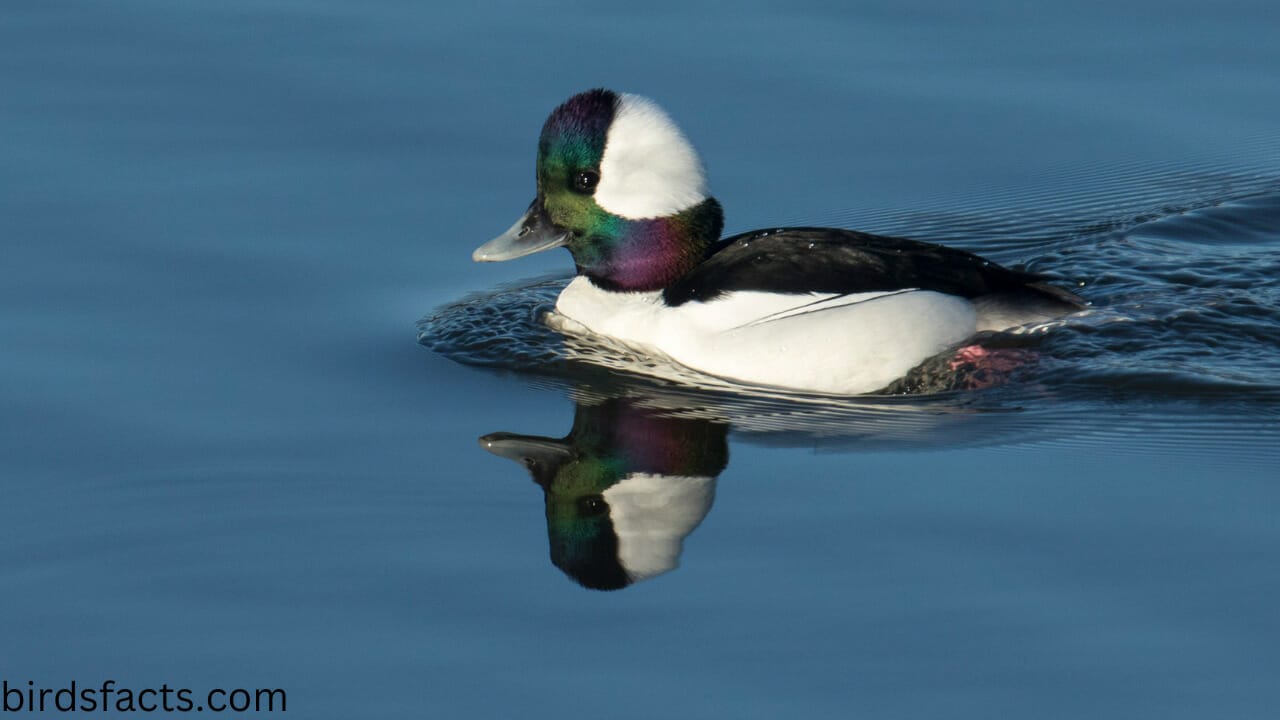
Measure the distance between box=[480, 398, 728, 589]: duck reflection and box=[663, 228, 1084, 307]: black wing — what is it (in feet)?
2.53

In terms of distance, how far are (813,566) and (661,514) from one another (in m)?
0.84

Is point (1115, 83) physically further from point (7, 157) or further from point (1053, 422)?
point (7, 157)

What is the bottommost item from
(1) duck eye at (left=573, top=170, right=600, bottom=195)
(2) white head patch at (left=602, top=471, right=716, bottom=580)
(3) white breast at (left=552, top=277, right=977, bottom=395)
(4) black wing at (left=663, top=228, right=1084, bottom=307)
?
(2) white head patch at (left=602, top=471, right=716, bottom=580)

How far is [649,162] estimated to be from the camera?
30.1 feet

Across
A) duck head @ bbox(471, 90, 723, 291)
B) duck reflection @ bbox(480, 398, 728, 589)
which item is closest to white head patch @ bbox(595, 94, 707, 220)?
duck head @ bbox(471, 90, 723, 291)

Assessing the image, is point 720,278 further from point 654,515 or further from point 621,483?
point 654,515

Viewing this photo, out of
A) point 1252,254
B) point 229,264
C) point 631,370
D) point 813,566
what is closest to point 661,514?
point 813,566

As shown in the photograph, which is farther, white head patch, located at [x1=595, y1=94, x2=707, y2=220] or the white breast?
white head patch, located at [x1=595, y1=94, x2=707, y2=220]

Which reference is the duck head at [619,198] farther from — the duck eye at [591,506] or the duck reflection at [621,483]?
the duck eye at [591,506]

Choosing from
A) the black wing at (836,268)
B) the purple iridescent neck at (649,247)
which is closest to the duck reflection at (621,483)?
the black wing at (836,268)

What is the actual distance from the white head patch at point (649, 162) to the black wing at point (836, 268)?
35 cm

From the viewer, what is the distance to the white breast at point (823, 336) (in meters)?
8.81

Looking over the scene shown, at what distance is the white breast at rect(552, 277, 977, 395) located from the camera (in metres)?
8.81

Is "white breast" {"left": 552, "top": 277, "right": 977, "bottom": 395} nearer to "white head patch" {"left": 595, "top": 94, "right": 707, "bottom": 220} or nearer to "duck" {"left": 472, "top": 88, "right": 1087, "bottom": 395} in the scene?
"duck" {"left": 472, "top": 88, "right": 1087, "bottom": 395}
